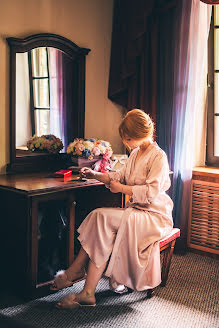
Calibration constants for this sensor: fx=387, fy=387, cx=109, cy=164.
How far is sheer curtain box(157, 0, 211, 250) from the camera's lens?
3105 millimetres

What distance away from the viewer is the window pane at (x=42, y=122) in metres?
2.93

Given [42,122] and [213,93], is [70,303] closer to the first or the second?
[42,122]

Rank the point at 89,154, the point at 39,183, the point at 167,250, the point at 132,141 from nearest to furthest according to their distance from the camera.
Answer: the point at 132,141 → the point at 39,183 → the point at 167,250 → the point at 89,154

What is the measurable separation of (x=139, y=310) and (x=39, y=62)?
1883 millimetres

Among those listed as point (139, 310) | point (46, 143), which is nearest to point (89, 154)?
point (46, 143)

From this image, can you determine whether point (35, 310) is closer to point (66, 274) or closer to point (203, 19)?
point (66, 274)

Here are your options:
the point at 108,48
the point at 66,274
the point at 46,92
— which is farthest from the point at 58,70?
the point at 66,274

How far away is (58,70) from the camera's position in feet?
10.2

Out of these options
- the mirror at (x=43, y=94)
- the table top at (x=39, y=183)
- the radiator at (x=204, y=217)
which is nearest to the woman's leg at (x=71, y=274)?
the table top at (x=39, y=183)

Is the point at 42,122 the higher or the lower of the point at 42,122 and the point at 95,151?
the higher

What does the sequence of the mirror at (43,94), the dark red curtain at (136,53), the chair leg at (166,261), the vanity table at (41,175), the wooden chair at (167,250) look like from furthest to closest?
1. the dark red curtain at (136,53)
2. the mirror at (43,94)
3. the chair leg at (166,261)
4. the wooden chair at (167,250)
5. the vanity table at (41,175)

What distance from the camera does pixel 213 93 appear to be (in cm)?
337

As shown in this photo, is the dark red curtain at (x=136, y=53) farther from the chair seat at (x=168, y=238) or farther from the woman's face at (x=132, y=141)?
the chair seat at (x=168, y=238)

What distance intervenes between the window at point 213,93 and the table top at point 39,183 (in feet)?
4.19
